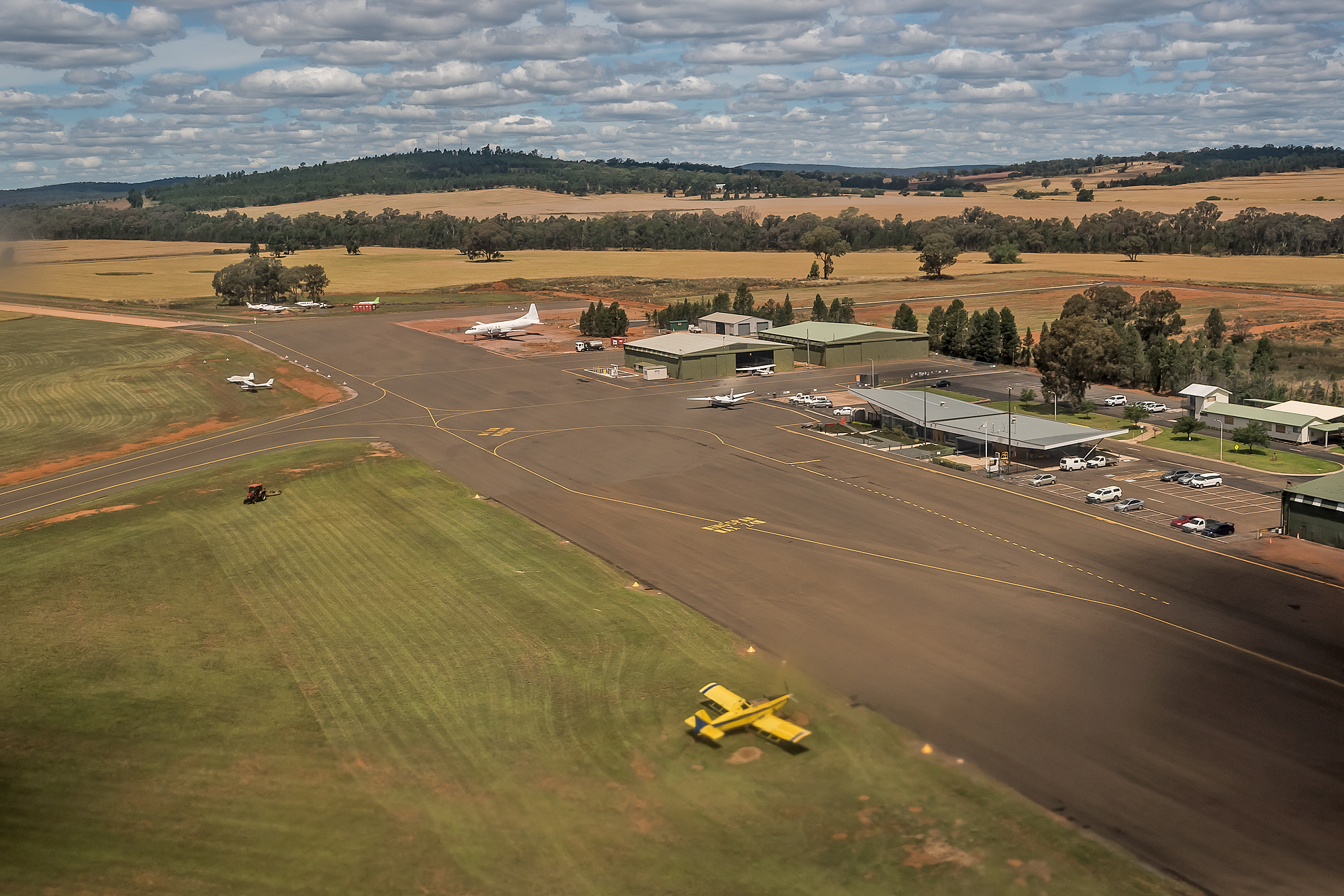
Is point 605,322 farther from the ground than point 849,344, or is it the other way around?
point 605,322

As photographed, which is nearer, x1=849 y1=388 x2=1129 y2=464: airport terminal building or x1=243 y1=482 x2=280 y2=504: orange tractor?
x1=243 y1=482 x2=280 y2=504: orange tractor

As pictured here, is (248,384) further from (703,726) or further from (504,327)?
(703,726)

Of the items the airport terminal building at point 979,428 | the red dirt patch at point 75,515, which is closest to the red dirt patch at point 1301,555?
the airport terminal building at point 979,428

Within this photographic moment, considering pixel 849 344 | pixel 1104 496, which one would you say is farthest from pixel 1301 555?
pixel 849 344

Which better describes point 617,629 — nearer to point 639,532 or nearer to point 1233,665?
point 639,532

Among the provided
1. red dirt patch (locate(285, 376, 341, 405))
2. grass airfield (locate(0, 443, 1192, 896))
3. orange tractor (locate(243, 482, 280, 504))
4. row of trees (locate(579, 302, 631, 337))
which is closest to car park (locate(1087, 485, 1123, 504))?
grass airfield (locate(0, 443, 1192, 896))

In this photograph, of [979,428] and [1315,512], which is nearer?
[1315,512]

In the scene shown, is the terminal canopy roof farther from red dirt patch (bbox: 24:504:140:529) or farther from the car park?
red dirt patch (bbox: 24:504:140:529)
